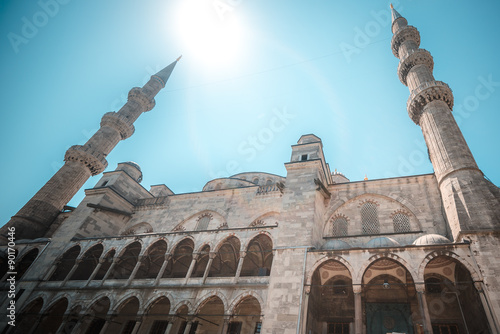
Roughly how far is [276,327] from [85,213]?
50.5 ft

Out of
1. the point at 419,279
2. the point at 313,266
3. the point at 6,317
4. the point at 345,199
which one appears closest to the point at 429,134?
the point at 345,199

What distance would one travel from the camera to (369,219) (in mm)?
14859

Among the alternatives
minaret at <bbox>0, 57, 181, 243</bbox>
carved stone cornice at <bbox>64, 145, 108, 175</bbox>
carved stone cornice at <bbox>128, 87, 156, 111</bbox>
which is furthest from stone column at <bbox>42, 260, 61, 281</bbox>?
carved stone cornice at <bbox>128, 87, 156, 111</bbox>

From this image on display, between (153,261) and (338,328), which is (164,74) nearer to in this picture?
(153,261)

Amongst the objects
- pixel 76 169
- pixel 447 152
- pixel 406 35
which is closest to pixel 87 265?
pixel 76 169

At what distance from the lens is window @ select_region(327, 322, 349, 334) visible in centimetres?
1238

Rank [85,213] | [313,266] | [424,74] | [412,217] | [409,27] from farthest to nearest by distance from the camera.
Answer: [409,27]
[85,213]
[424,74]
[412,217]
[313,266]

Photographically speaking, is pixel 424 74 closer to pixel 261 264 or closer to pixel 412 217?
pixel 412 217

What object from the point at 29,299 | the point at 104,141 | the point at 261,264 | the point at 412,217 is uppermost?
the point at 104,141

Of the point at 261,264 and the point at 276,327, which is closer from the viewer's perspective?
the point at 276,327

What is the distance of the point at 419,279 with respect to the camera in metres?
9.80

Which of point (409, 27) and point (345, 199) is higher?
point (409, 27)

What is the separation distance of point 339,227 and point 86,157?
67.3ft

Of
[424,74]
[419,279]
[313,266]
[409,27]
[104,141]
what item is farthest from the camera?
[104,141]
